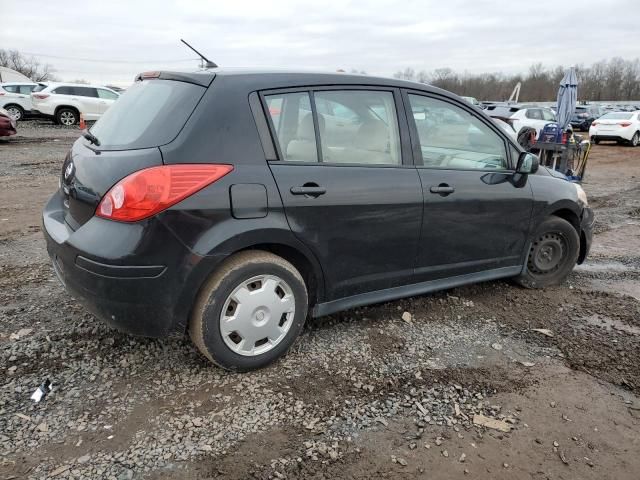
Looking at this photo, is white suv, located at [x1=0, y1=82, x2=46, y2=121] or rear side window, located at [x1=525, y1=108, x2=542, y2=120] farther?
rear side window, located at [x1=525, y1=108, x2=542, y2=120]

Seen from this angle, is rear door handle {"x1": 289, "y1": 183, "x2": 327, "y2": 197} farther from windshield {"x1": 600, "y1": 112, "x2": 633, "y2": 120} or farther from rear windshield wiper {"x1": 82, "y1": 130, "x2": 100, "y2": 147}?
windshield {"x1": 600, "y1": 112, "x2": 633, "y2": 120}

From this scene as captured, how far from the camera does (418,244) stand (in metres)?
3.46

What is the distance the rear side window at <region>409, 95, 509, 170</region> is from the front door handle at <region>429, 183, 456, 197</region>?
0.15 metres

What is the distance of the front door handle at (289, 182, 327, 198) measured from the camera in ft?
9.43

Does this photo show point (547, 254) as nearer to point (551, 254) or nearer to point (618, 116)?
point (551, 254)

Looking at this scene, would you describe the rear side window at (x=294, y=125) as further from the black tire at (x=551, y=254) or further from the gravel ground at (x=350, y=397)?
the black tire at (x=551, y=254)

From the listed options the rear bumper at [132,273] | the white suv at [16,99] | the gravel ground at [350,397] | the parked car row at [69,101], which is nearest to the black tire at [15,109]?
the white suv at [16,99]

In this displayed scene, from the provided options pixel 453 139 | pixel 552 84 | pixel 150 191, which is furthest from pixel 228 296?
pixel 552 84

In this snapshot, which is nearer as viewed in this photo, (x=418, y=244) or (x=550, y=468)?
(x=550, y=468)

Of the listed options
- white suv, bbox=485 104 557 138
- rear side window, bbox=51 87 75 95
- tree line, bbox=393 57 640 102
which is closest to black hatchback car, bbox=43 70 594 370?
white suv, bbox=485 104 557 138

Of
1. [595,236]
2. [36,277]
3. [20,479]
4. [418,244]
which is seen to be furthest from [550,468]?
[595,236]

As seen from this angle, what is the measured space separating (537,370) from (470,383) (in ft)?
1.65

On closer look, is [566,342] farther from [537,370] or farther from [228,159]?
[228,159]

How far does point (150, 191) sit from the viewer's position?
2510 mm
